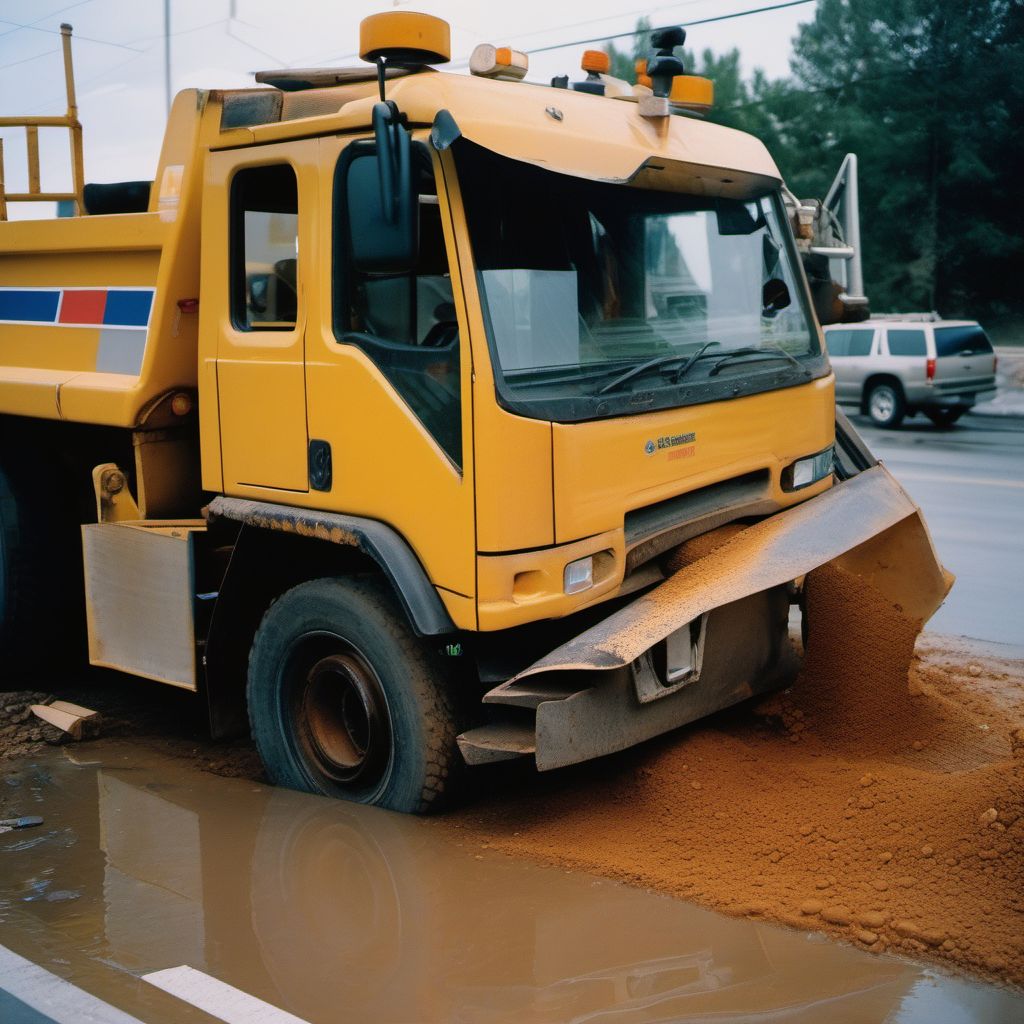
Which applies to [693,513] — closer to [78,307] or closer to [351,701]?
[351,701]

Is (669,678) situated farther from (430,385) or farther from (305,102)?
(305,102)

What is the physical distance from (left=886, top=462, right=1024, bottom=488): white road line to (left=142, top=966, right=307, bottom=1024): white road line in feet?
34.7

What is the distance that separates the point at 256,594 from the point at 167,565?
15.3 inches

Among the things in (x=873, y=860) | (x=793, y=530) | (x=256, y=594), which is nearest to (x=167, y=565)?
(x=256, y=594)

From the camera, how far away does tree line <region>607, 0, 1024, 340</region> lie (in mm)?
27828

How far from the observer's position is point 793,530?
489 cm

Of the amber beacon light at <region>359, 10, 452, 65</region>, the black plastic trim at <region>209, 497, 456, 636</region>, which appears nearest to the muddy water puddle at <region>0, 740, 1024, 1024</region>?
the black plastic trim at <region>209, 497, 456, 636</region>

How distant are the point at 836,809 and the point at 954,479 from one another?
9.40 m

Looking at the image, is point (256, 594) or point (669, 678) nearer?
point (669, 678)

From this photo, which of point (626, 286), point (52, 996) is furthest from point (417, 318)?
point (52, 996)

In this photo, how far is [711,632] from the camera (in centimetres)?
482

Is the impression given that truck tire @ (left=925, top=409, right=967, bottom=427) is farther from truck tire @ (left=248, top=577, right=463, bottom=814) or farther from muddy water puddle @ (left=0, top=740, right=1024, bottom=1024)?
muddy water puddle @ (left=0, top=740, right=1024, bottom=1024)

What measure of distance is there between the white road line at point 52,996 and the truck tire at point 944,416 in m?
17.5

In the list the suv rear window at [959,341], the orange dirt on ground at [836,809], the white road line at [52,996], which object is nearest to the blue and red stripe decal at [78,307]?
the orange dirt on ground at [836,809]
